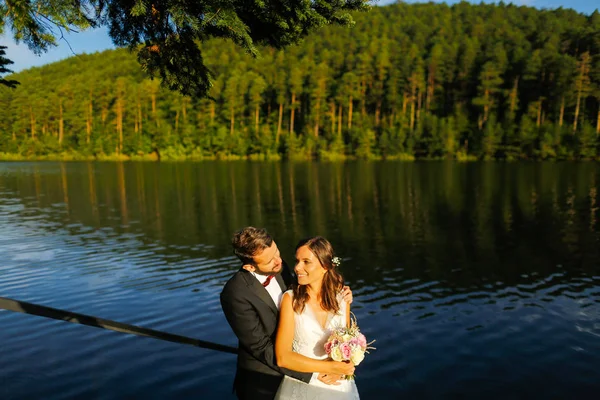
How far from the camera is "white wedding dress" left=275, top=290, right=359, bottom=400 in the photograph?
12.3 feet

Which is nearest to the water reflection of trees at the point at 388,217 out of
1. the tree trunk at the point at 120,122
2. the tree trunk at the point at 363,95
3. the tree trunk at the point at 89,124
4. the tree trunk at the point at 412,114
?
the tree trunk at the point at 412,114

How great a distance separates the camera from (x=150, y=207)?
2944 cm

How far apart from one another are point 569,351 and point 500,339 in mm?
1160

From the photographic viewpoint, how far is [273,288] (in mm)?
4004

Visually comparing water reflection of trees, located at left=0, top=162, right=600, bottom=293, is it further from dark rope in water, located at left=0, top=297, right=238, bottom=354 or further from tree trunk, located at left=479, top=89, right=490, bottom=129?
tree trunk, located at left=479, top=89, right=490, bottom=129

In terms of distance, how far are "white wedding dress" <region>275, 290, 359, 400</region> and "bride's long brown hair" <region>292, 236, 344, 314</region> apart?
0.07m

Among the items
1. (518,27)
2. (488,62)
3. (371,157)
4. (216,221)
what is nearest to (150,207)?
(216,221)

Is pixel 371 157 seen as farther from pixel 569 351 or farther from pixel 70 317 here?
pixel 70 317

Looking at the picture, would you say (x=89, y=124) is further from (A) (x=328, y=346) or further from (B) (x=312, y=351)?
(A) (x=328, y=346)

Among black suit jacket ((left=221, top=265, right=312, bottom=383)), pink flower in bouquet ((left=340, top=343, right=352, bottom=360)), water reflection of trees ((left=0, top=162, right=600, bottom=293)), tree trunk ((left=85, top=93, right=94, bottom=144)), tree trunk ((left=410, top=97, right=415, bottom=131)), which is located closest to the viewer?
pink flower in bouquet ((left=340, top=343, right=352, bottom=360))

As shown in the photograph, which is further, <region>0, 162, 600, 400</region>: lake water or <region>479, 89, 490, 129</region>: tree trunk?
<region>479, 89, 490, 129</region>: tree trunk

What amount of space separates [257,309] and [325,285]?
1.83 feet

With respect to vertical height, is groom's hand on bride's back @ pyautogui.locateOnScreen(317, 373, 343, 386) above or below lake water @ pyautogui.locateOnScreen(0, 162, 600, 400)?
above

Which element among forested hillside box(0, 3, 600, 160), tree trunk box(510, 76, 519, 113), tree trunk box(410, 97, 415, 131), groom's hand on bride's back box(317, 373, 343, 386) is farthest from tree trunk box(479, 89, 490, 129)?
groom's hand on bride's back box(317, 373, 343, 386)
